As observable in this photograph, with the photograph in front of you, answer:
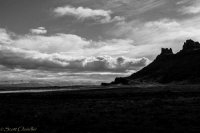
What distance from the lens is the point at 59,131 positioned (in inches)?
773

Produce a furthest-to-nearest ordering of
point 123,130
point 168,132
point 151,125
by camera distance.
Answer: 1. point 151,125
2. point 123,130
3. point 168,132

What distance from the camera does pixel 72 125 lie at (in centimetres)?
2217

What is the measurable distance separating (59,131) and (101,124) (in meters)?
4.23

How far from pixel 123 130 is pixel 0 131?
30.3ft

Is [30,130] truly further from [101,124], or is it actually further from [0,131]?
[101,124]

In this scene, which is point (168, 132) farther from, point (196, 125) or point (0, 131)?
point (0, 131)

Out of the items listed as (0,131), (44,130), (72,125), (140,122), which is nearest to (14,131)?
(0,131)

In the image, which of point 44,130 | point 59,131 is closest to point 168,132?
point 59,131

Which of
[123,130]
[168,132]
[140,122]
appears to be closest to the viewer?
[168,132]

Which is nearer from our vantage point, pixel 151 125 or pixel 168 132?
pixel 168 132

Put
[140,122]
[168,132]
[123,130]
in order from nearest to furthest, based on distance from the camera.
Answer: [168,132]
[123,130]
[140,122]

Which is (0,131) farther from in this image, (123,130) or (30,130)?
(123,130)

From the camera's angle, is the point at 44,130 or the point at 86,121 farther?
the point at 86,121

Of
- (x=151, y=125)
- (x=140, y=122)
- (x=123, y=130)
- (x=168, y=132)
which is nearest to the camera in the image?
(x=168, y=132)
